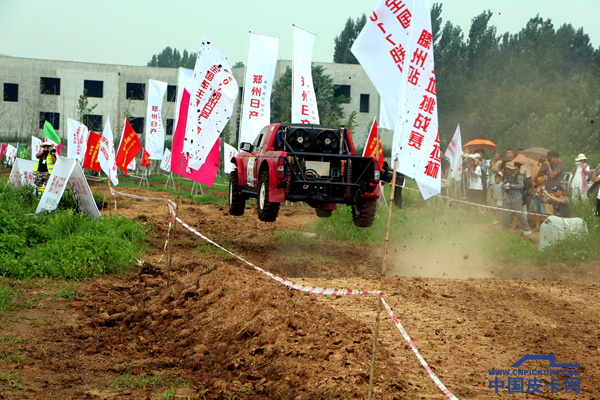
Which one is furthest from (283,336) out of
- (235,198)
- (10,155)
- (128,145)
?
(10,155)

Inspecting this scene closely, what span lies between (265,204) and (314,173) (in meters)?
1.06

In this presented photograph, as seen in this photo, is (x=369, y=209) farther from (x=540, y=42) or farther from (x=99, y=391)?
(x=540, y=42)

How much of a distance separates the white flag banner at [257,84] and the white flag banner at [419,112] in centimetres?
1207

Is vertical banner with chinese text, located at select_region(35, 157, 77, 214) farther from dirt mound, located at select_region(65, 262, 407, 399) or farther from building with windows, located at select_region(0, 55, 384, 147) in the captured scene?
building with windows, located at select_region(0, 55, 384, 147)

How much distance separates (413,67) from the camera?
4.57 metres

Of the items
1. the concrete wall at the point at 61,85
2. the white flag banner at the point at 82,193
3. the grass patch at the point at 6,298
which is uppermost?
the concrete wall at the point at 61,85

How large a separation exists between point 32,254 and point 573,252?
33.6 feet

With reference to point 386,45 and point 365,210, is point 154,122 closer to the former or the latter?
point 365,210

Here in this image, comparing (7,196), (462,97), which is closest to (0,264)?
(7,196)

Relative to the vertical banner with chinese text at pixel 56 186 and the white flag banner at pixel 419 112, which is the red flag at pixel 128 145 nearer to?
the vertical banner with chinese text at pixel 56 186

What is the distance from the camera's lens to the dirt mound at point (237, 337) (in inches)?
166

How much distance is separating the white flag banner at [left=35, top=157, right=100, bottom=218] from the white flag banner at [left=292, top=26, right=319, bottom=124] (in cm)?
685

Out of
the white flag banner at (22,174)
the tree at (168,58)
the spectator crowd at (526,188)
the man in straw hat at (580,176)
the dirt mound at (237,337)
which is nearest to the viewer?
the dirt mound at (237,337)

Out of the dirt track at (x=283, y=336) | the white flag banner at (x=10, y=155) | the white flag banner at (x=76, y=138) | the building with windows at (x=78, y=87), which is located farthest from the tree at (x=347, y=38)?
the dirt track at (x=283, y=336)
